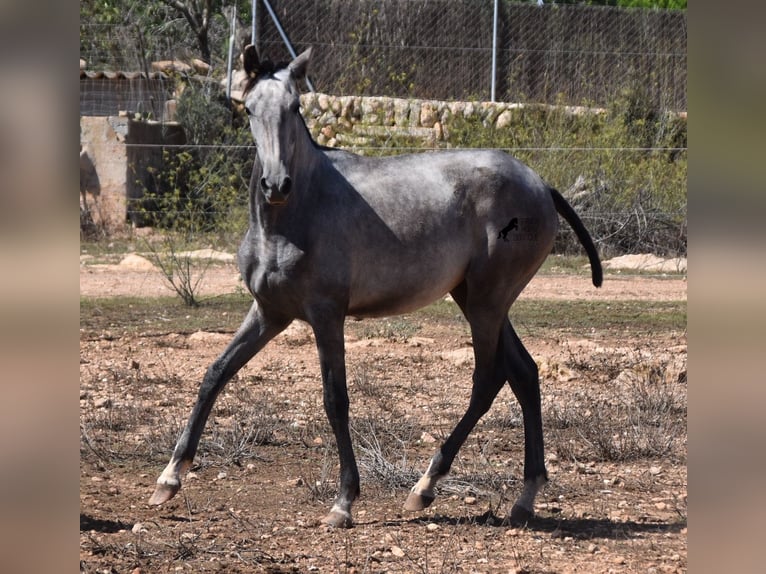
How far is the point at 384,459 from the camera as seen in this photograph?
20.0 ft

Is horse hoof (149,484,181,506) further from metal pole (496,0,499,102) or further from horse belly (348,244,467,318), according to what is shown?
metal pole (496,0,499,102)

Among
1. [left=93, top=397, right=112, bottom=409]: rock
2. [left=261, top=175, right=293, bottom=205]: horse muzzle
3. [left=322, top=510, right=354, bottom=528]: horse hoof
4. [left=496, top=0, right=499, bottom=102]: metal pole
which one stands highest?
[left=496, top=0, right=499, bottom=102]: metal pole

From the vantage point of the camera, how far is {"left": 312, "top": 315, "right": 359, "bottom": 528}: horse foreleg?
5.04 metres

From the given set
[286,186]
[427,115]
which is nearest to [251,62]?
[286,186]

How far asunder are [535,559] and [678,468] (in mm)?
1994

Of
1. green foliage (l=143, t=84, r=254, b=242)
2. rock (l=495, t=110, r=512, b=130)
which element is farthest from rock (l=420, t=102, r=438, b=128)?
green foliage (l=143, t=84, r=254, b=242)

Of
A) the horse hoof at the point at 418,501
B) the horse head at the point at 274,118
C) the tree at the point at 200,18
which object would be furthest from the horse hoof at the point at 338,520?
the tree at the point at 200,18

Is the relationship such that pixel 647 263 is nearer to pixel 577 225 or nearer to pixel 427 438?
pixel 427 438

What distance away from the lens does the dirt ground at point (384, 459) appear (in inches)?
184

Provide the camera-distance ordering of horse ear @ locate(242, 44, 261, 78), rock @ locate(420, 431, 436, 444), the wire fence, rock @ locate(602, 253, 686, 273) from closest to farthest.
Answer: horse ear @ locate(242, 44, 261, 78) < rock @ locate(420, 431, 436, 444) < rock @ locate(602, 253, 686, 273) < the wire fence

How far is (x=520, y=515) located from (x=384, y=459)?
1122mm

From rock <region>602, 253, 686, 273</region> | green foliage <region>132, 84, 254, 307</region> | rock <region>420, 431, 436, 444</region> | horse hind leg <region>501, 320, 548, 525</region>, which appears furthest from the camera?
rock <region>602, 253, 686, 273</region>
